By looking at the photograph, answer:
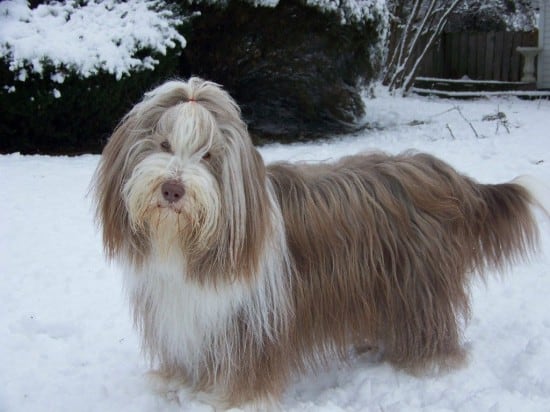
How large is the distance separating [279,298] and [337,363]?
2.42 ft

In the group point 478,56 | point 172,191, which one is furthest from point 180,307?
point 478,56

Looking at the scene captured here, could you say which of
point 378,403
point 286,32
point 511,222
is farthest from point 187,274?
point 286,32

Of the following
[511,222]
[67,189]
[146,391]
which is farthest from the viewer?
[67,189]

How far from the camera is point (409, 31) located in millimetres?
14281

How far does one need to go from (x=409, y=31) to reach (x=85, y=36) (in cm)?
825

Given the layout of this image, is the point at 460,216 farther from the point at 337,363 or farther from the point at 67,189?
the point at 67,189

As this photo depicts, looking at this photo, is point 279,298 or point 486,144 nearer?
point 279,298

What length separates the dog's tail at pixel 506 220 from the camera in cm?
347

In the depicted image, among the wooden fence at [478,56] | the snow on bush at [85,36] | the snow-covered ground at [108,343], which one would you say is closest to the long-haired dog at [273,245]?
the snow-covered ground at [108,343]

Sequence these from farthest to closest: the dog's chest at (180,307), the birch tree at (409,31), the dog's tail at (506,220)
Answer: the birch tree at (409,31) < the dog's tail at (506,220) < the dog's chest at (180,307)

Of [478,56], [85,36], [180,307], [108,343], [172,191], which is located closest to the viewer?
[172,191]

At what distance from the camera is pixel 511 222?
136 inches

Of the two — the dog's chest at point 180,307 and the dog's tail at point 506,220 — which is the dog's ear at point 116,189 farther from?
the dog's tail at point 506,220

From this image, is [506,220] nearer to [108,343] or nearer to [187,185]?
[187,185]
